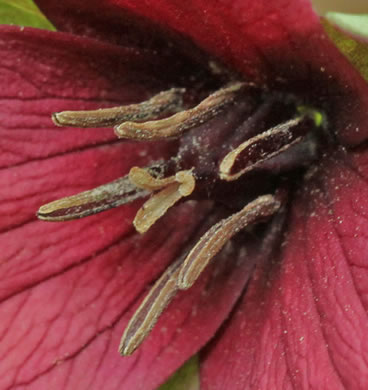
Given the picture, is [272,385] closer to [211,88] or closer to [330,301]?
[330,301]

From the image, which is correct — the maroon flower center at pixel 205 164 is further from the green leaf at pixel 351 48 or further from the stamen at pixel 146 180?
the green leaf at pixel 351 48

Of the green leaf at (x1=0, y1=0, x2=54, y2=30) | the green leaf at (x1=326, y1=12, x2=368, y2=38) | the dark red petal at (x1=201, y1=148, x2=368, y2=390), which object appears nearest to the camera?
the green leaf at (x1=326, y1=12, x2=368, y2=38)

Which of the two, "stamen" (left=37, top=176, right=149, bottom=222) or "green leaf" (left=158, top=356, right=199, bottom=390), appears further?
"green leaf" (left=158, top=356, right=199, bottom=390)

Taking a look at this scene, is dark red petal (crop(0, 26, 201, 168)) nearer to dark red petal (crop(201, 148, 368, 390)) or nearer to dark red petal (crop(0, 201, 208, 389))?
dark red petal (crop(0, 201, 208, 389))

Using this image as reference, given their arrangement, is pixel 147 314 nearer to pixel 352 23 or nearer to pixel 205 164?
pixel 205 164

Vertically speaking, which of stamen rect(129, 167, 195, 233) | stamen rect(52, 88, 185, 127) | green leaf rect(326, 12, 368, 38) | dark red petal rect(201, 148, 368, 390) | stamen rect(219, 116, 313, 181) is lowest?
dark red petal rect(201, 148, 368, 390)

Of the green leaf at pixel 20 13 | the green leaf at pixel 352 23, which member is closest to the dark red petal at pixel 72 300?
the green leaf at pixel 20 13

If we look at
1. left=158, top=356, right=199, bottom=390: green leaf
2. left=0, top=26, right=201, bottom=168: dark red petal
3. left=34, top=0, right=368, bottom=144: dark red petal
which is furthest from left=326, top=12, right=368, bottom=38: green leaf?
left=158, top=356, right=199, bottom=390: green leaf
